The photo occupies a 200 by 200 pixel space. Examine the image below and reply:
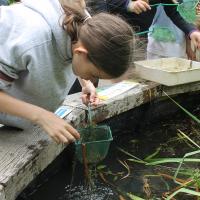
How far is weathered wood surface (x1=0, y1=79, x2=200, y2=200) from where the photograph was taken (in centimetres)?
218

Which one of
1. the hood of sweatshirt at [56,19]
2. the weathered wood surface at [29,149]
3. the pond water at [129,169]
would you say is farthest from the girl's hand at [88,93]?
the hood of sweatshirt at [56,19]

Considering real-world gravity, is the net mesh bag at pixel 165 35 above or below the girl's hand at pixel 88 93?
below

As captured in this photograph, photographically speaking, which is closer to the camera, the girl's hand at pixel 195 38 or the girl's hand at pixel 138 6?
the girl's hand at pixel 138 6

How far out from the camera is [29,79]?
228cm

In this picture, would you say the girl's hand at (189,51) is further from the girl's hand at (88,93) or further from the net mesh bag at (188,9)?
the girl's hand at (88,93)

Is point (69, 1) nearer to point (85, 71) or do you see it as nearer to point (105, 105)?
point (85, 71)

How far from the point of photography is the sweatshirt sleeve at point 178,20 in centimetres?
428

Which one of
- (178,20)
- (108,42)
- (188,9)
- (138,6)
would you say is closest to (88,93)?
(108,42)

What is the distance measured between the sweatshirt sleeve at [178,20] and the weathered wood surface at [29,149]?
1.21 meters

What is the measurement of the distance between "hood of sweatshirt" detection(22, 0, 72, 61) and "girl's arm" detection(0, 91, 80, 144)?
13.1 inches

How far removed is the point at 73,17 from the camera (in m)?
2.19

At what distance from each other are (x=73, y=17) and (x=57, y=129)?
22.0 inches

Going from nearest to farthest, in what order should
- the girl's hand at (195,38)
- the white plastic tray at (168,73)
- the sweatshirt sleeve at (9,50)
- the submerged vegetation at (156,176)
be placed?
1. the sweatshirt sleeve at (9,50)
2. the submerged vegetation at (156,176)
3. the white plastic tray at (168,73)
4. the girl's hand at (195,38)

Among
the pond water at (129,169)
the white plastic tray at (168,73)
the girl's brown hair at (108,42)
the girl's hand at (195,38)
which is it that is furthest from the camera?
the girl's hand at (195,38)
